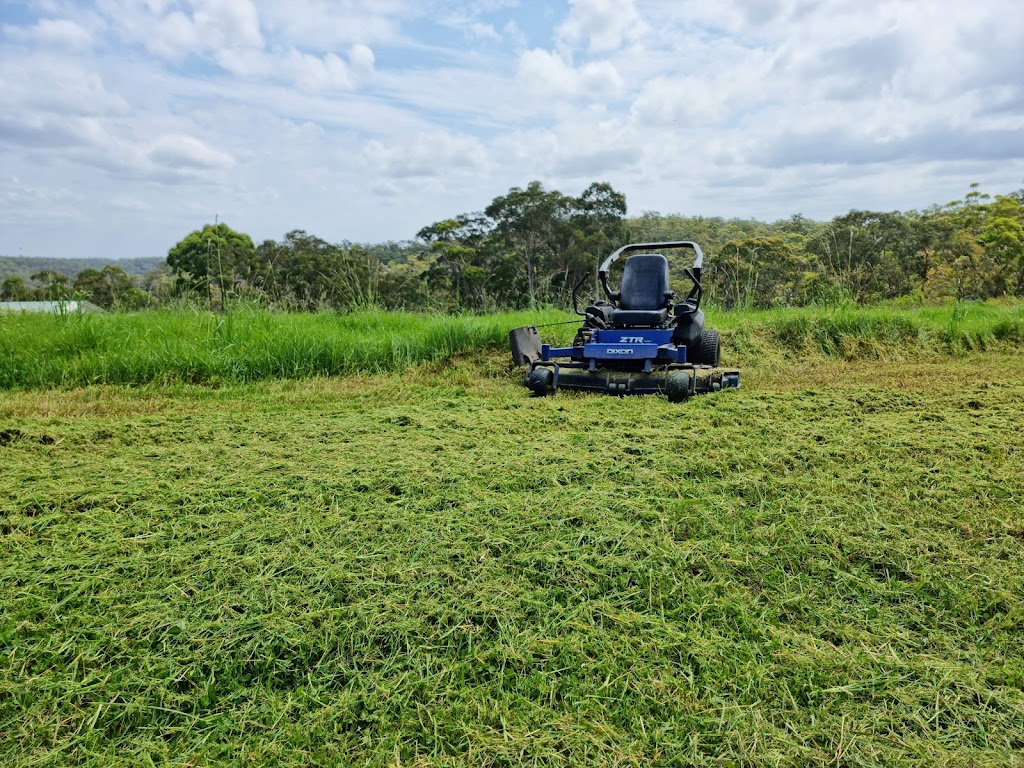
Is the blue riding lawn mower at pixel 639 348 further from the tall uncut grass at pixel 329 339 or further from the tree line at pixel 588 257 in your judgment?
the tree line at pixel 588 257

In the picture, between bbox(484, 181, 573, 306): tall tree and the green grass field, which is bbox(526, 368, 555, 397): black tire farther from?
bbox(484, 181, 573, 306): tall tree

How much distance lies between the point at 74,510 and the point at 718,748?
2440 mm

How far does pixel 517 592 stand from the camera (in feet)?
6.98

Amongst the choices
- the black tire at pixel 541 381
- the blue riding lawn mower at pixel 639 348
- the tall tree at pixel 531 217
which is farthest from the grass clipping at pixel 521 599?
the tall tree at pixel 531 217

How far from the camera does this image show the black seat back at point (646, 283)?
19.1 ft

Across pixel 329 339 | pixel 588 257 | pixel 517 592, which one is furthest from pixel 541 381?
pixel 588 257

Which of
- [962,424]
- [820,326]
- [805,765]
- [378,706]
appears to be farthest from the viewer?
[820,326]

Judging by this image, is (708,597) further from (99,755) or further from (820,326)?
(820,326)

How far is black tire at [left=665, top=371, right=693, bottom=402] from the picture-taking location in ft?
15.0

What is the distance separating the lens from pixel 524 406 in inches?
177

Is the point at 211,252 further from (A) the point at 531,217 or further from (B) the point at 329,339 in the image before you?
(A) the point at 531,217

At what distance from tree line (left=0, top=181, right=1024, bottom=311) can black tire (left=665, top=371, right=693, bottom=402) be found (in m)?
3.79

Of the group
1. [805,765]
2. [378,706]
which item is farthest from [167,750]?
[805,765]

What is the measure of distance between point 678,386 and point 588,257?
583 inches
